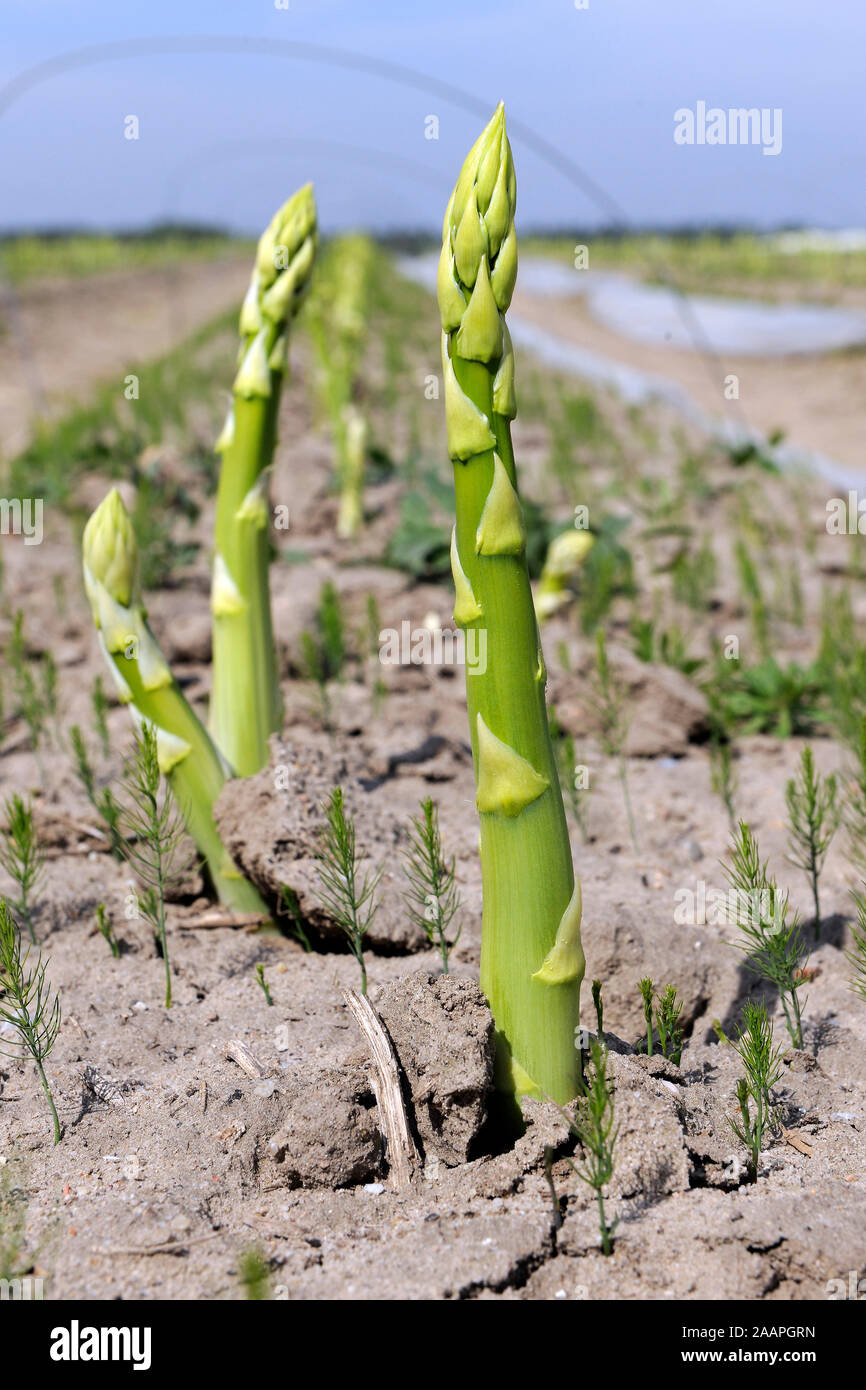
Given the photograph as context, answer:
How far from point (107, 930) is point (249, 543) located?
870mm

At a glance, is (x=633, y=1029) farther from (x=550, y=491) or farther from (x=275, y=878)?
(x=550, y=491)

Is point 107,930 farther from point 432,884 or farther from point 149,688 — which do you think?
point 432,884

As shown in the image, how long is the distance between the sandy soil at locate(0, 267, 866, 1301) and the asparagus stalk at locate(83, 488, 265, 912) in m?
0.10

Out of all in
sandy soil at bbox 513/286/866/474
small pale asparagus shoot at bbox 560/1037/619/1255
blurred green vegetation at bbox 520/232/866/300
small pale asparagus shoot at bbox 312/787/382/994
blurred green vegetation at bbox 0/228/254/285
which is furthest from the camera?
blurred green vegetation at bbox 0/228/254/285

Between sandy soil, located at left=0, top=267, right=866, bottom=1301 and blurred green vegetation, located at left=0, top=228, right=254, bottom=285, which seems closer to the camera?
sandy soil, located at left=0, top=267, right=866, bottom=1301

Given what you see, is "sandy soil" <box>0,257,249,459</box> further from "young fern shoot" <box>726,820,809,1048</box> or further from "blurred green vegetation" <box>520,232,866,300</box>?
"blurred green vegetation" <box>520,232,866,300</box>

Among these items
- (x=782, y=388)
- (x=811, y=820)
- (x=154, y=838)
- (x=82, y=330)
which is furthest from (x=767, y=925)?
(x=82, y=330)

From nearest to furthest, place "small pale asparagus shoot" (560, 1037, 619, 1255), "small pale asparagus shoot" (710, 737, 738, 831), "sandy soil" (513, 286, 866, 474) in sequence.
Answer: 1. "small pale asparagus shoot" (560, 1037, 619, 1255)
2. "small pale asparagus shoot" (710, 737, 738, 831)
3. "sandy soil" (513, 286, 866, 474)

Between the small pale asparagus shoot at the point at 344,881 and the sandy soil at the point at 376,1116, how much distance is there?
6 cm

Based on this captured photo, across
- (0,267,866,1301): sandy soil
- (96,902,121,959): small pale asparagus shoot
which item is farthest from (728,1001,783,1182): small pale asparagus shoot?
(96,902,121,959): small pale asparagus shoot

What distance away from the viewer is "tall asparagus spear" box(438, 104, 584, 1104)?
4.85ft

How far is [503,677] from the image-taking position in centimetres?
161

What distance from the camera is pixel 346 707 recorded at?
11.9 feet
